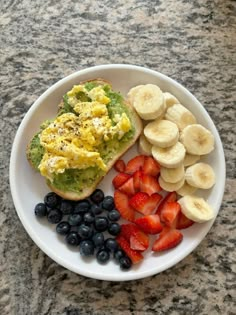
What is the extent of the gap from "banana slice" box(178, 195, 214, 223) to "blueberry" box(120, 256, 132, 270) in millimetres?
201

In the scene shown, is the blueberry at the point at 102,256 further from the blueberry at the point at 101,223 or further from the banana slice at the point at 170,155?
the banana slice at the point at 170,155

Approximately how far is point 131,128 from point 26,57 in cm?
41

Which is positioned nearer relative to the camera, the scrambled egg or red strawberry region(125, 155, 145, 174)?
the scrambled egg

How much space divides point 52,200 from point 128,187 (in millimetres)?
215

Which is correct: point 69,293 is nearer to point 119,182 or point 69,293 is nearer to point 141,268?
point 141,268

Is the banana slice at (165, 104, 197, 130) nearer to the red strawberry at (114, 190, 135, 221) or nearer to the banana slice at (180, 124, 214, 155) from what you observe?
the banana slice at (180, 124, 214, 155)

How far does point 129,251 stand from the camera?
1651mm

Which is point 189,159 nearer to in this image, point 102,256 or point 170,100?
point 170,100

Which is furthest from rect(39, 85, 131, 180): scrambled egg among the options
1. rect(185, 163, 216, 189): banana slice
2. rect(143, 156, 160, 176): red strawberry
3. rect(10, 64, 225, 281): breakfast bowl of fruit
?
rect(185, 163, 216, 189): banana slice

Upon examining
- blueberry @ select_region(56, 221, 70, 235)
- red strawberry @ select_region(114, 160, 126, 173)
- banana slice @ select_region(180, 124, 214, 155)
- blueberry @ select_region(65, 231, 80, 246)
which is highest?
banana slice @ select_region(180, 124, 214, 155)

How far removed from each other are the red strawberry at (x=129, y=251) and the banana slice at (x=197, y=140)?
0.31 metres

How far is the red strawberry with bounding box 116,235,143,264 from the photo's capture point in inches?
64.8

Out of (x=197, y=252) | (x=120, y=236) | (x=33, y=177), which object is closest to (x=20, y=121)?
(x=33, y=177)

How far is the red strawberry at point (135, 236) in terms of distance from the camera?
165 cm
